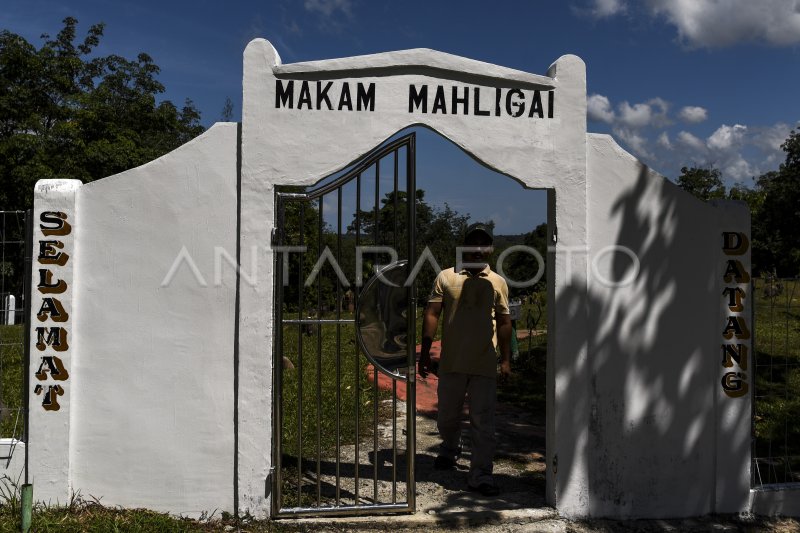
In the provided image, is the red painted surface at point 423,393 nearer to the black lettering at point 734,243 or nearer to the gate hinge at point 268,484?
the gate hinge at point 268,484

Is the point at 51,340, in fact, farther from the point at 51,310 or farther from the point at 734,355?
the point at 734,355

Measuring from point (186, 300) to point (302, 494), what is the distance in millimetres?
1707

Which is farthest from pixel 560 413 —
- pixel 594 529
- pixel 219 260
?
pixel 219 260

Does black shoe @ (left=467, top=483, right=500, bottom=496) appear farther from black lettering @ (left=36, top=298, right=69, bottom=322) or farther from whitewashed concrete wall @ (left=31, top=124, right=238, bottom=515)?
black lettering @ (left=36, top=298, right=69, bottom=322)

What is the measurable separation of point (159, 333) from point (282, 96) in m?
1.78

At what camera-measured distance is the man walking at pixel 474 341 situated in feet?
15.8

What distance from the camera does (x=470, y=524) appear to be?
14.3ft

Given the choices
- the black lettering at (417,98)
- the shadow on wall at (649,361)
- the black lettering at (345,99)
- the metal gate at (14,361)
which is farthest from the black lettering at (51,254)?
the shadow on wall at (649,361)

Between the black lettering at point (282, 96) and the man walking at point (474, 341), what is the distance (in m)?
1.67

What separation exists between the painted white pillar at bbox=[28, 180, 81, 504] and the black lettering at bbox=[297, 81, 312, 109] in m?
1.59

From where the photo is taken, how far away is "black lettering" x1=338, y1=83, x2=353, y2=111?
433 cm

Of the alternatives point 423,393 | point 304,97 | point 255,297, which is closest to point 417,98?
point 304,97

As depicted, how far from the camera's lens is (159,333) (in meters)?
4.27

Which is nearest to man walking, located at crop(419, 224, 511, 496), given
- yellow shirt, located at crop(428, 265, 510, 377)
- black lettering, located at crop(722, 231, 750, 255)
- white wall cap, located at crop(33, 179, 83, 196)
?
yellow shirt, located at crop(428, 265, 510, 377)
